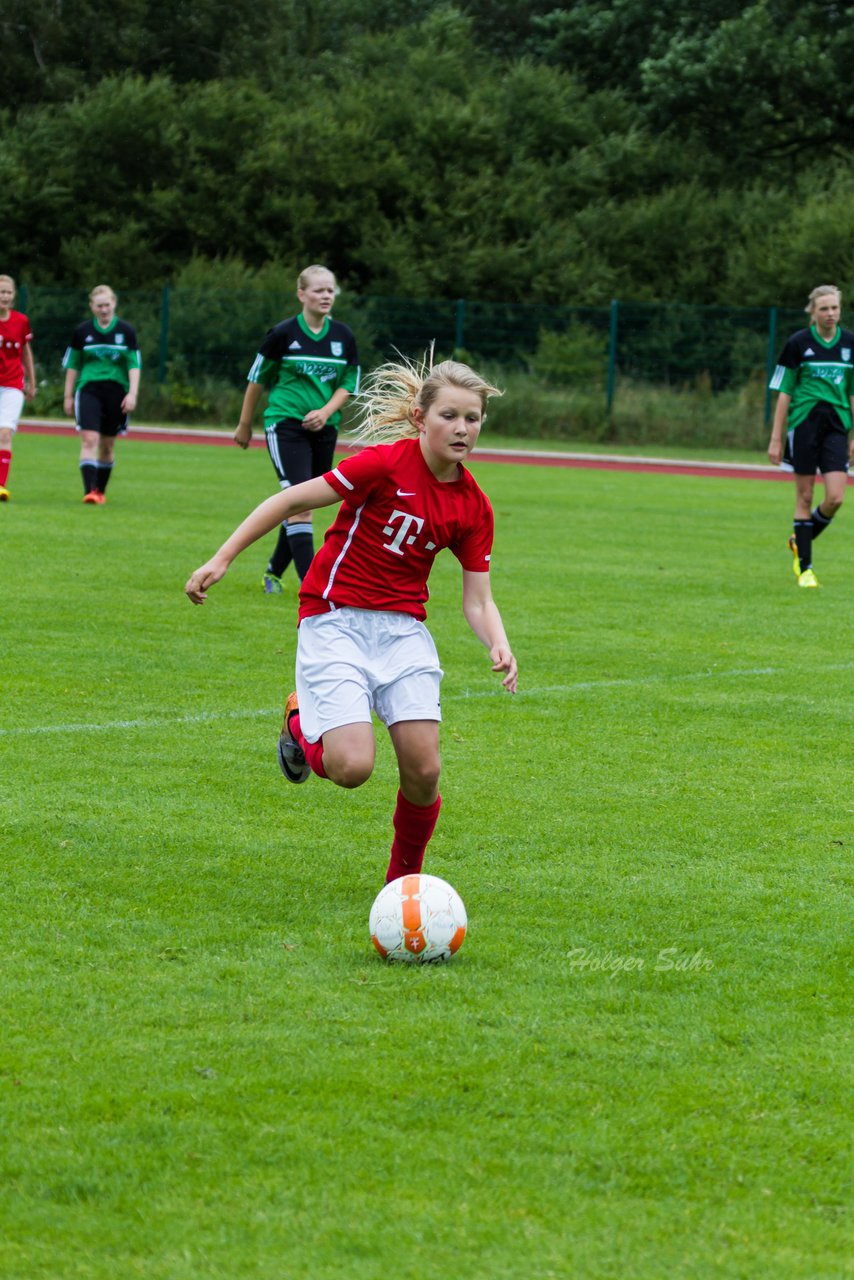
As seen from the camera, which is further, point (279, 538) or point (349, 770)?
point (279, 538)

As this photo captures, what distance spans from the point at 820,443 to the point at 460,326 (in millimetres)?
23903

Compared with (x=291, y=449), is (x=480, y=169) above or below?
above

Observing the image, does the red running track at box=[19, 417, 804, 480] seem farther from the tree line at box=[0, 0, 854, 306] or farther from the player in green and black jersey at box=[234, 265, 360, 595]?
the player in green and black jersey at box=[234, 265, 360, 595]

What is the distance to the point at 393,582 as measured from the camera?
17.5 ft

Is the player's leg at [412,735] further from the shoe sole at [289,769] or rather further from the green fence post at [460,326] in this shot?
the green fence post at [460,326]

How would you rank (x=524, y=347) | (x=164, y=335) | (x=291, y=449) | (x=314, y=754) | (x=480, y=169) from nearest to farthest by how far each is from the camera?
1. (x=314, y=754)
2. (x=291, y=449)
3. (x=524, y=347)
4. (x=164, y=335)
5. (x=480, y=169)

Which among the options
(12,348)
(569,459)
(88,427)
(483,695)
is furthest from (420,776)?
(569,459)

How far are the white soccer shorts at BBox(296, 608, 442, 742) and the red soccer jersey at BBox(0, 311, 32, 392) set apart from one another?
11.7 metres

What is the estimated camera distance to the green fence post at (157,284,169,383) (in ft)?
120

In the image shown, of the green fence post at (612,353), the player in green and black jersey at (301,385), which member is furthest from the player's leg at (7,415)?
the green fence post at (612,353)

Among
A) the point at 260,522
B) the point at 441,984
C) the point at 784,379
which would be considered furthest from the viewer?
the point at 784,379

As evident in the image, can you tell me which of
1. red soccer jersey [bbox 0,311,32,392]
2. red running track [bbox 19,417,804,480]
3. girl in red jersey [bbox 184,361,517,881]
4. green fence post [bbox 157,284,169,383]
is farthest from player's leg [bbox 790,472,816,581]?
green fence post [bbox 157,284,169,383]

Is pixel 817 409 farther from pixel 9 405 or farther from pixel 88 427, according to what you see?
pixel 9 405

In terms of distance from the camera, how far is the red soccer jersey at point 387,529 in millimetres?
5309
